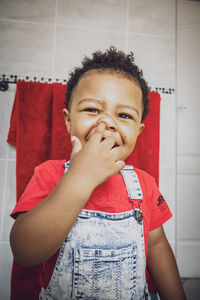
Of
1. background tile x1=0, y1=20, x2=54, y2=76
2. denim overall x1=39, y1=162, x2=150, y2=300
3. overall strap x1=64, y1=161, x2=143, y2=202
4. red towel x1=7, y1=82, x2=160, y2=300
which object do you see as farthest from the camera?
background tile x1=0, y1=20, x2=54, y2=76

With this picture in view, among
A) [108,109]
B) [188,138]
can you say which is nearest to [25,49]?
[108,109]

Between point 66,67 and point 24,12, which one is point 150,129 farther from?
point 24,12

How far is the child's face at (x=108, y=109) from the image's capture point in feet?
1.70

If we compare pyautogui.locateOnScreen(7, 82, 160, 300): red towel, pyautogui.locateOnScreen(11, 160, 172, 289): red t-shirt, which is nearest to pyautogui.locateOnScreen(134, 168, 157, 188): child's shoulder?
pyautogui.locateOnScreen(11, 160, 172, 289): red t-shirt

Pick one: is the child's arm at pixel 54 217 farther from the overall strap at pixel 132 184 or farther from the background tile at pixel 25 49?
the background tile at pixel 25 49

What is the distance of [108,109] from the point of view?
A: 521mm

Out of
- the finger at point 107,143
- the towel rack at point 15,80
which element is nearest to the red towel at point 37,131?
the towel rack at point 15,80

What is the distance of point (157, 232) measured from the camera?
2.08ft

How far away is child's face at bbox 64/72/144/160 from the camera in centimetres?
52

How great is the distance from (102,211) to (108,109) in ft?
1.07

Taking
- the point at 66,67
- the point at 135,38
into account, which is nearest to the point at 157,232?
the point at 66,67

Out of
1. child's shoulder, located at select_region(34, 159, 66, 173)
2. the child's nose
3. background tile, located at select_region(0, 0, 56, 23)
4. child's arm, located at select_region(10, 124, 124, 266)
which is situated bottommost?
child's arm, located at select_region(10, 124, 124, 266)

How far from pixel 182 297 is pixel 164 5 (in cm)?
141

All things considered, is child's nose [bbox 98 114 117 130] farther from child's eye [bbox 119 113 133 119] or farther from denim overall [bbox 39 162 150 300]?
denim overall [bbox 39 162 150 300]
